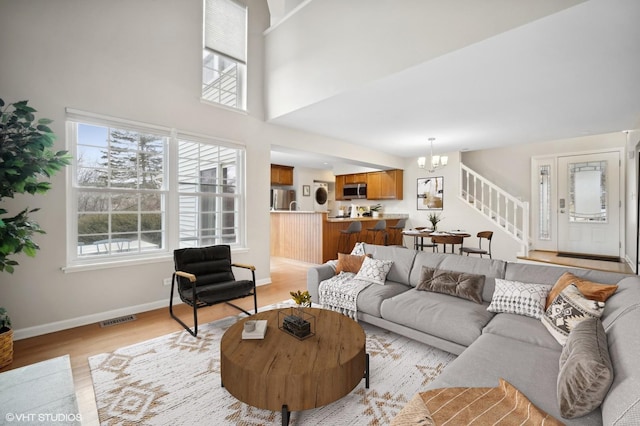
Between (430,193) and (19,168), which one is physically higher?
(430,193)

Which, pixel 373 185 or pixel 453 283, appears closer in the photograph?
pixel 453 283

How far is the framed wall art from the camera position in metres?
7.41

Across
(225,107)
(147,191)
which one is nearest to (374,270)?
(147,191)

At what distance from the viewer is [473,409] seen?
131 cm

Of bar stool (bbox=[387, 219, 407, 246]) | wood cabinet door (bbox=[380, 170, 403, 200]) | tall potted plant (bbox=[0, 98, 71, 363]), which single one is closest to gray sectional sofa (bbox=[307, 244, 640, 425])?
tall potted plant (bbox=[0, 98, 71, 363])

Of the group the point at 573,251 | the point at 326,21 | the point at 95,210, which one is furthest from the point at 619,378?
the point at 573,251

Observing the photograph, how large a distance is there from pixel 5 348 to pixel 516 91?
5671 millimetres

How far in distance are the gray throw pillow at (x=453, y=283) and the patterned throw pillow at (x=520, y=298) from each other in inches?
6.7

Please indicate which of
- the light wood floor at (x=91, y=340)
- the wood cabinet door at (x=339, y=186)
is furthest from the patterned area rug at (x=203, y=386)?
the wood cabinet door at (x=339, y=186)

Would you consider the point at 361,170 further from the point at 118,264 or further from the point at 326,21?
the point at 118,264

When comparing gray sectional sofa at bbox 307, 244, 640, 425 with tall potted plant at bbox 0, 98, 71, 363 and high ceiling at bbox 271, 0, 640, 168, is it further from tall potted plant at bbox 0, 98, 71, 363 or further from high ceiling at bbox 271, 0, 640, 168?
tall potted plant at bbox 0, 98, 71, 363

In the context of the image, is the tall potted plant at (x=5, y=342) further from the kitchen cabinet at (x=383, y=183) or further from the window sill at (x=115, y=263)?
the kitchen cabinet at (x=383, y=183)

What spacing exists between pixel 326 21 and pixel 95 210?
363cm

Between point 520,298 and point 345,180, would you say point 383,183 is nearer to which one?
point 345,180
